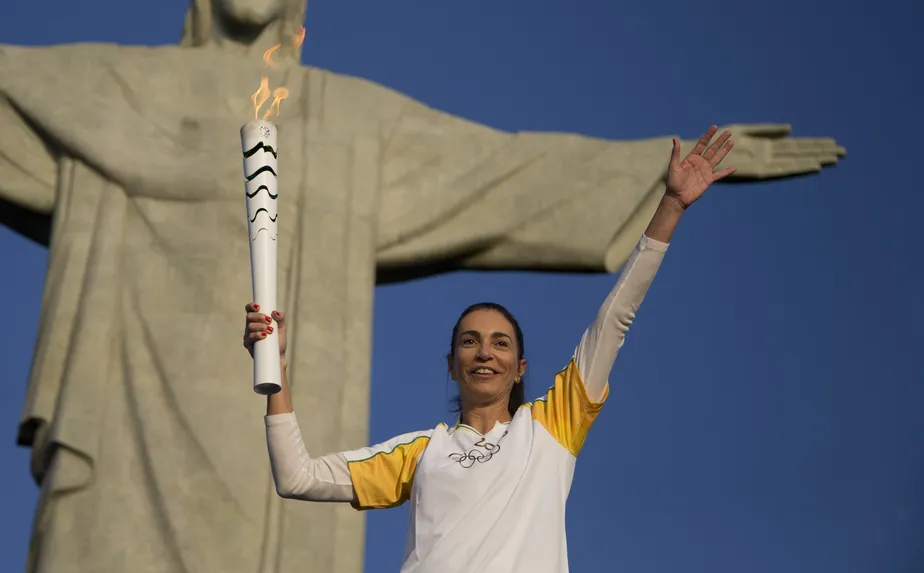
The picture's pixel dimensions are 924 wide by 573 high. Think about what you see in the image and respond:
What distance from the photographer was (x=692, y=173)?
14.4 ft

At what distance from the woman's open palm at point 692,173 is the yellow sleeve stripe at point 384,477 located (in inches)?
34.8

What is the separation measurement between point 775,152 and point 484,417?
4.82 m

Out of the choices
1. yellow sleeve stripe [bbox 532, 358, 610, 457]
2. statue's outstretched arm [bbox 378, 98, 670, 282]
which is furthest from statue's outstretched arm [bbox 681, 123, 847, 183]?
yellow sleeve stripe [bbox 532, 358, 610, 457]

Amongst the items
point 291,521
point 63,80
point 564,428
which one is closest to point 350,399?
point 291,521

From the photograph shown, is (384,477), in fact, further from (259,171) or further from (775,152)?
(775,152)

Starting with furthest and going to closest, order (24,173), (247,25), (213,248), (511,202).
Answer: (247,25) < (511,202) < (24,173) < (213,248)

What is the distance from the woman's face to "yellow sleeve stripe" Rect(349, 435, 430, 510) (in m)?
0.18

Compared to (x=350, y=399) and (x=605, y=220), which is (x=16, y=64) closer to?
Result: (x=350, y=399)

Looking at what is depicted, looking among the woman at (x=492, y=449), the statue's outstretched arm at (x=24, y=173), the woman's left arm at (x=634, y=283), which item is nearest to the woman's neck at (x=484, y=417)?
the woman at (x=492, y=449)

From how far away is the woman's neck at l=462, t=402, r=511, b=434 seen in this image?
4.33m

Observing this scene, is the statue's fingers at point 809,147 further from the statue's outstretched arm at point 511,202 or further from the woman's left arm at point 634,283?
the woman's left arm at point 634,283

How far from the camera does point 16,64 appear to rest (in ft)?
28.9

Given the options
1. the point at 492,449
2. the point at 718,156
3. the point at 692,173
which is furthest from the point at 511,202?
the point at 492,449

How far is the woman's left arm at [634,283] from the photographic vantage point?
429 centimetres
